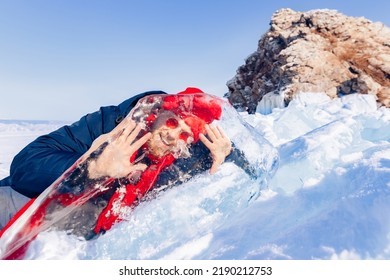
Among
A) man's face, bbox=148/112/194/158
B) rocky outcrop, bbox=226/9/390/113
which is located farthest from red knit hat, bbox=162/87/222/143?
rocky outcrop, bbox=226/9/390/113

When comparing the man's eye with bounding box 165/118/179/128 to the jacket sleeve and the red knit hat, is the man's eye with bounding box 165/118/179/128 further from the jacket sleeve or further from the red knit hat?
the jacket sleeve

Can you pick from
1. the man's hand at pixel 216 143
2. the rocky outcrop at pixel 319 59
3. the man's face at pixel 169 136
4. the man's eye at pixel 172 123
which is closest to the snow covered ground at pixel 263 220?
the man's hand at pixel 216 143

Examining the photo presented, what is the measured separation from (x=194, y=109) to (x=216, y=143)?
234mm

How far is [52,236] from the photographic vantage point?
1768 millimetres

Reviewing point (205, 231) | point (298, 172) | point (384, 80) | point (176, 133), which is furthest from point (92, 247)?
point (384, 80)

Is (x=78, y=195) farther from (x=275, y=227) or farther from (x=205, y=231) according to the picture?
(x=275, y=227)

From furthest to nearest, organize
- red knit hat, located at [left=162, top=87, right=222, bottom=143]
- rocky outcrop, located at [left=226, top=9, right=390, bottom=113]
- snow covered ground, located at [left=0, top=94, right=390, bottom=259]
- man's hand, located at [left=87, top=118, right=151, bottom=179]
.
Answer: rocky outcrop, located at [left=226, top=9, right=390, bottom=113], red knit hat, located at [left=162, top=87, right=222, bottom=143], man's hand, located at [left=87, top=118, right=151, bottom=179], snow covered ground, located at [left=0, top=94, right=390, bottom=259]

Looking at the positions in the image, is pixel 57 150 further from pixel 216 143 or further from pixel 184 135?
pixel 216 143

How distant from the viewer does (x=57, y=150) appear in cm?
198

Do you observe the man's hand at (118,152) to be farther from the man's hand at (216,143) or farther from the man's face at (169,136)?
the man's hand at (216,143)

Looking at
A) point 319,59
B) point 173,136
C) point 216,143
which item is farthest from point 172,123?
point 319,59

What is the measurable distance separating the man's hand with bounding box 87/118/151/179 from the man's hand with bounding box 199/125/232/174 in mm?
339

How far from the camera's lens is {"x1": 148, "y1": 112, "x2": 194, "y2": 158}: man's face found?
1.79m
